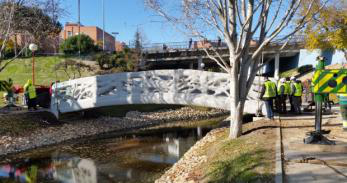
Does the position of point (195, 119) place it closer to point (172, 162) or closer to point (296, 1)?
point (172, 162)

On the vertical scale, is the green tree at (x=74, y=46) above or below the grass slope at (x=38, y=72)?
above

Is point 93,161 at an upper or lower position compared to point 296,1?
lower

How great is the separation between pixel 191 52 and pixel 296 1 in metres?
39.7

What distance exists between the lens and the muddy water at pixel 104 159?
36.6ft

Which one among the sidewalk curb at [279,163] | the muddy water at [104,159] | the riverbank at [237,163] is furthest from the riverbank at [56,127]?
the sidewalk curb at [279,163]

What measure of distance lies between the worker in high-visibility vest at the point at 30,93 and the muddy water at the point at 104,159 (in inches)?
163

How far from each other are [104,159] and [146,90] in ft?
19.1

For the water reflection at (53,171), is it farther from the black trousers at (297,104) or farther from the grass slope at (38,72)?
the grass slope at (38,72)

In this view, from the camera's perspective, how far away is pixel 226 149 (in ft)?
31.3

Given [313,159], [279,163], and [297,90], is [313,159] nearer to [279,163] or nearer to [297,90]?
[279,163]

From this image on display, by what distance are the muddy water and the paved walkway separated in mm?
3861

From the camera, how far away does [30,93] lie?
18.7m

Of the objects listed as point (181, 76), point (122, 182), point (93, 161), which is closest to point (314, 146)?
point (122, 182)

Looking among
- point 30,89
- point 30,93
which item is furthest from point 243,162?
point 30,93
